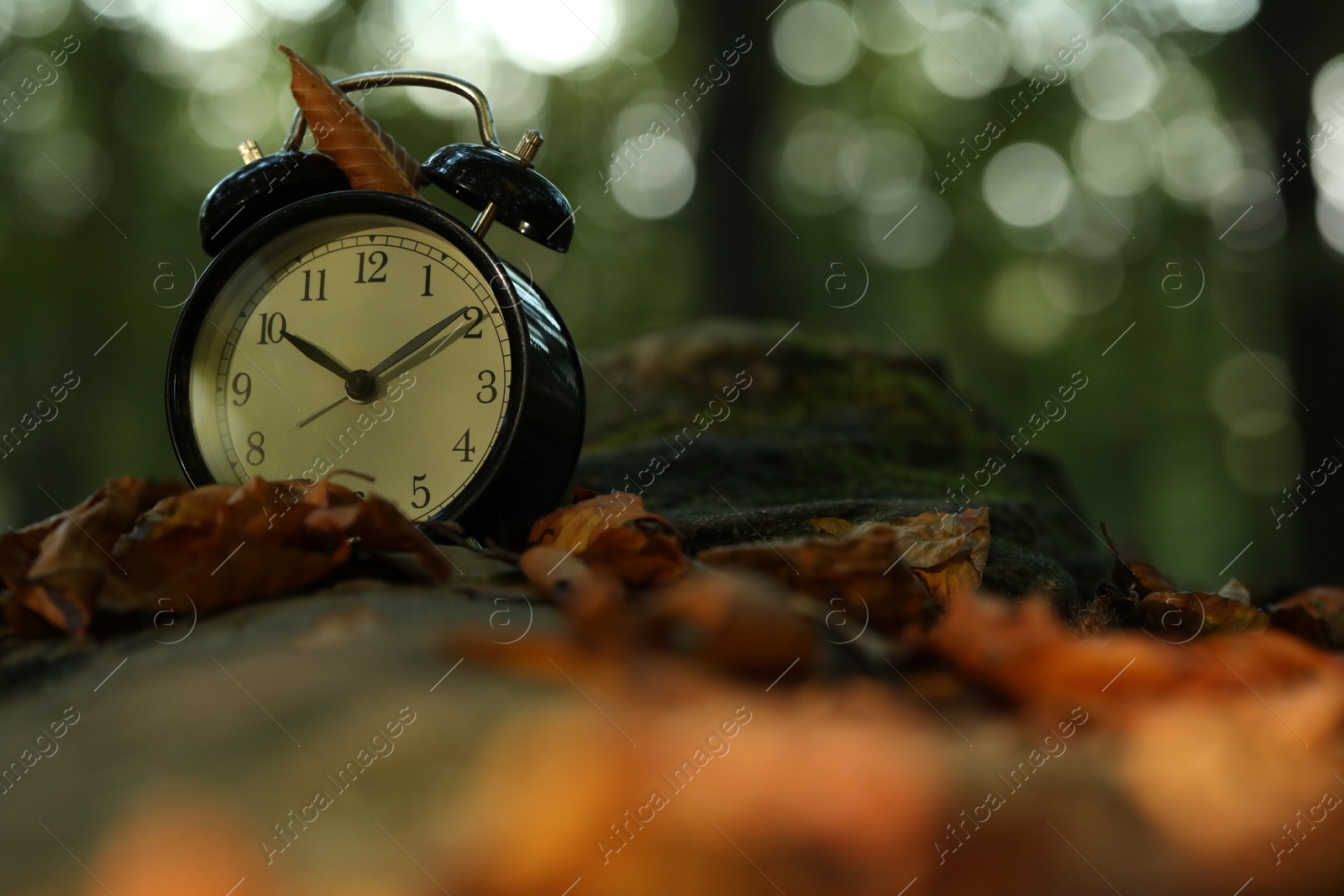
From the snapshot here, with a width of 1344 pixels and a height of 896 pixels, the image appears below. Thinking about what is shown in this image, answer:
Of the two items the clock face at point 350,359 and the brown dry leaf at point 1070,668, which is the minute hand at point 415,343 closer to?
the clock face at point 350,359

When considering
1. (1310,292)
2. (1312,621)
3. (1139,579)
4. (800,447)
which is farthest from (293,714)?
(1310,292)

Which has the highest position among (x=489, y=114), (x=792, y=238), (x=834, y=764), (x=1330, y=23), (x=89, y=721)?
Answer: (x=1330, y=23)

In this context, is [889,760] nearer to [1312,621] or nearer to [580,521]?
[580,521]

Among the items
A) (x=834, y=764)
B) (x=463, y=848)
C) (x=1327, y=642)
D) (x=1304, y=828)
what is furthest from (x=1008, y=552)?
(x=463, y=848)

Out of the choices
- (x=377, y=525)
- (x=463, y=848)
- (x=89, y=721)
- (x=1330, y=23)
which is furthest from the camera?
(x=1330, y=23)

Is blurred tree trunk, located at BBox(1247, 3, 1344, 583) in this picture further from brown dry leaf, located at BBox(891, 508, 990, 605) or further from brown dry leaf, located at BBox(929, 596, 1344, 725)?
brown dry leaf, located at BBox(929, 596, 1344, 725)

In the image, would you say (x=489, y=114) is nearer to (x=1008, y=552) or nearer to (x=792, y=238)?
(x=1008, y=552)

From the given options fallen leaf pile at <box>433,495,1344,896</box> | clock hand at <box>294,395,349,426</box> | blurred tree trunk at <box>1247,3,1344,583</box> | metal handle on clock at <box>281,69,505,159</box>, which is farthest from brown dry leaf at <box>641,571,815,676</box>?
blurred tree trunk at <box>1247,3,1344,583</box>
